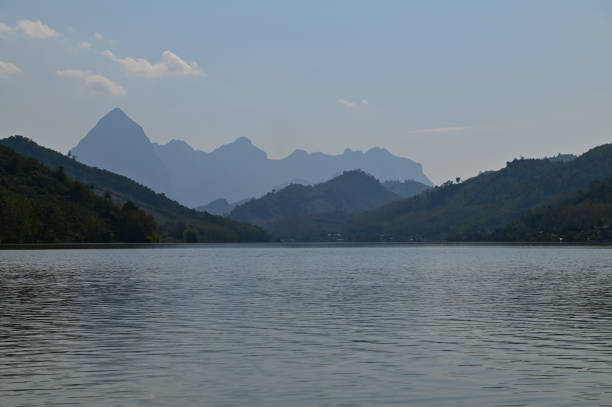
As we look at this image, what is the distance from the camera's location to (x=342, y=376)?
31.6 metres

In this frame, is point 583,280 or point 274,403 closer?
point 274,403

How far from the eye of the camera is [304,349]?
39250mm

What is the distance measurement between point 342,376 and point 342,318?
75.2 feet

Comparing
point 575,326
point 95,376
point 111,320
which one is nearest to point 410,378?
point 95,376

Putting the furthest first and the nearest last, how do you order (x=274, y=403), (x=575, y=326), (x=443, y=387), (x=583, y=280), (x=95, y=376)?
A: (x=583, y=280)
(x=575, y=326)
(x=95, y=376)
(x=443, y=387)
(x=274, y=403)

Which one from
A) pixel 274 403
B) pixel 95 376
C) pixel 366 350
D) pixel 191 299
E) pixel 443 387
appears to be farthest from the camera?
pixel 191 299

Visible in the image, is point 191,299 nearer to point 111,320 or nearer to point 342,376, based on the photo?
point 111,320

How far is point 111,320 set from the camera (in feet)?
172

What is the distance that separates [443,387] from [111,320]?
31.0 m

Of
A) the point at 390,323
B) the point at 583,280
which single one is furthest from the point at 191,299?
the point at 583,280

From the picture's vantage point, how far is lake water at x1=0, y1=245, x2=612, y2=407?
28078 millimetres

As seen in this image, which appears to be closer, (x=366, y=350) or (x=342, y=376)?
(x=342, y=376)

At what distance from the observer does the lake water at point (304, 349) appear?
1105 inches

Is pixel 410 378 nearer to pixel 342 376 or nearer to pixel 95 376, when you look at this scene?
pixel 342 376
